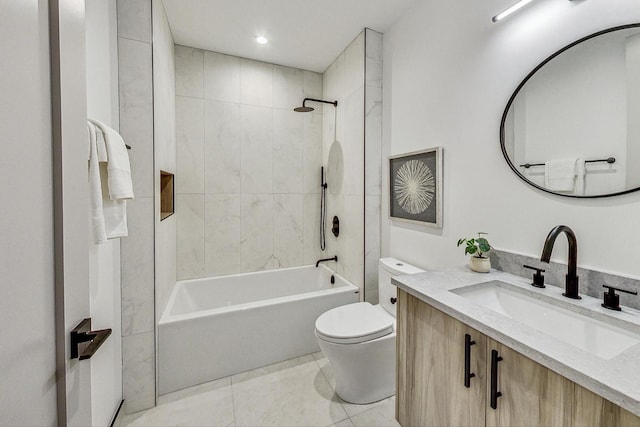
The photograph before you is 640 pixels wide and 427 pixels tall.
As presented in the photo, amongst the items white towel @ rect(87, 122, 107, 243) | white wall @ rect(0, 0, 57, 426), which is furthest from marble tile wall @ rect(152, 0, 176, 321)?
white wall @ rect(0, 0, 57, 426)

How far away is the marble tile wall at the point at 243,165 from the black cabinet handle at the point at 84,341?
217 centimetres

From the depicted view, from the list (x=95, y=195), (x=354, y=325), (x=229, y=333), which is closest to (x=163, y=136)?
(x=95, y=195)

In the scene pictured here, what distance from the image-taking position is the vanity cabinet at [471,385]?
701mm

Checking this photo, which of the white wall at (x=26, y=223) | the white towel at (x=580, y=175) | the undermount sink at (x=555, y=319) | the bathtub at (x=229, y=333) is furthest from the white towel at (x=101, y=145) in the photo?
the white towel at (x=580, y=175)

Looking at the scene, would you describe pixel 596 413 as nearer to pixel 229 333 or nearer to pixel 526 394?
pixel 526 394

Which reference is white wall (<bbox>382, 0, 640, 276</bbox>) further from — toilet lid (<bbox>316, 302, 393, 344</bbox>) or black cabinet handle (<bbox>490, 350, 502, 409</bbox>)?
black cabinet handle (<bbox>490, 350, 502, 409</bbox>)

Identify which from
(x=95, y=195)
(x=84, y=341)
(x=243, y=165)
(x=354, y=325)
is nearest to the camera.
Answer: (x=84, y=341)

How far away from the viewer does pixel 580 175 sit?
114 centimetres

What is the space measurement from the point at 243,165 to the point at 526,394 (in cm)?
268

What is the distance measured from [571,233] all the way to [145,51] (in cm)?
237

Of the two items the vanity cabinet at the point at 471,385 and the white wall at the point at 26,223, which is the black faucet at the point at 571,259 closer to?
the vanity cabinet at the point at 471,385

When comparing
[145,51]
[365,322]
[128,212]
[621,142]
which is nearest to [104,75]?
[145,51]

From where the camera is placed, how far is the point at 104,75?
4.66 feet

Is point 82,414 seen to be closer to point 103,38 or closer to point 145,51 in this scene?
point 103,38
